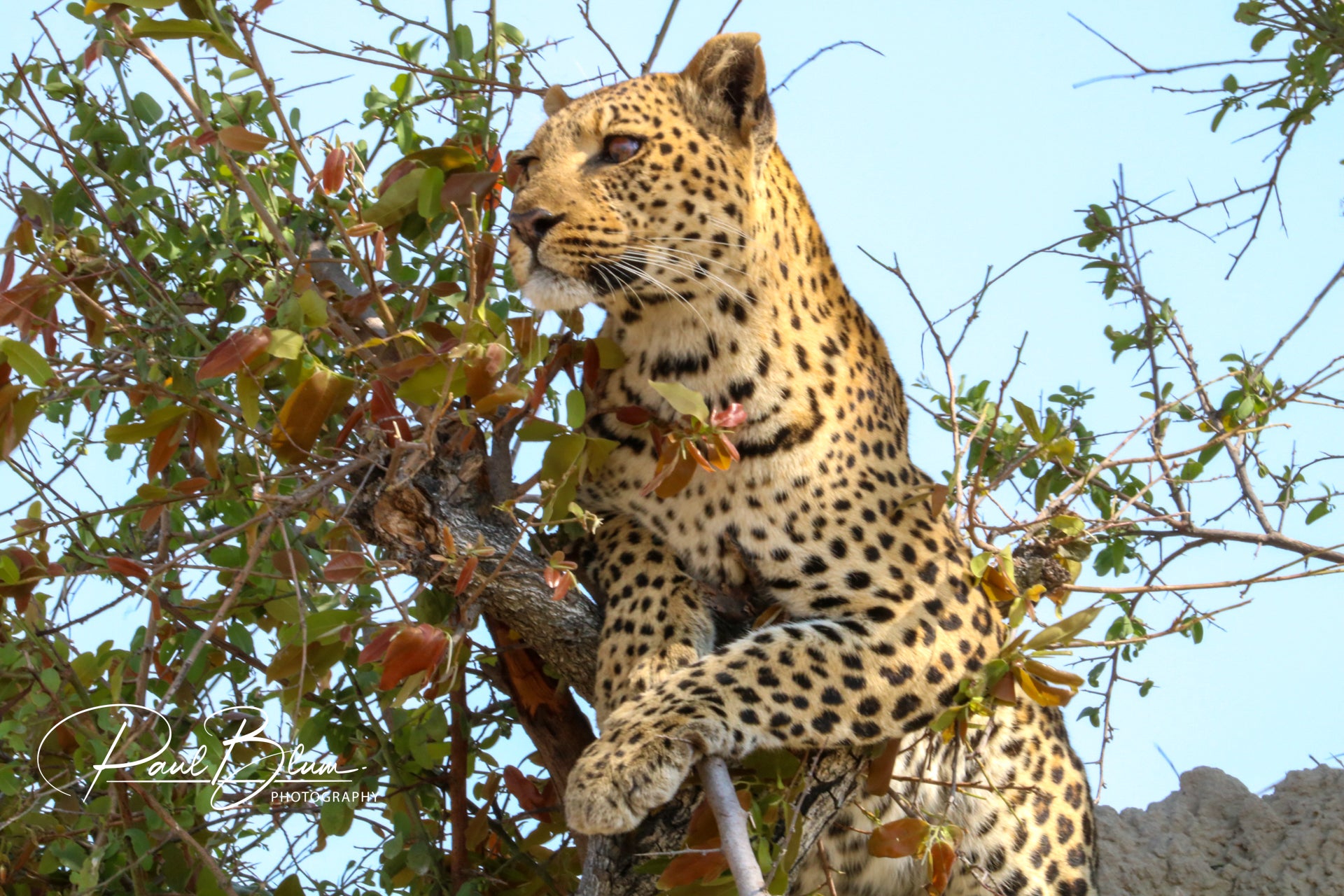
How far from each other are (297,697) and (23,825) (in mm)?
1258

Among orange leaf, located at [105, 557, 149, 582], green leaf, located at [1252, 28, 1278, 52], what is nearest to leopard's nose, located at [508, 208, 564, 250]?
orange leaf, located at [105, 557, 149, 582]

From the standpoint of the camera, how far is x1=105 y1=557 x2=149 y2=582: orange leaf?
4.04 meters

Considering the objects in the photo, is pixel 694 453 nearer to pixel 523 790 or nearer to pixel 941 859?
pixel 941 859

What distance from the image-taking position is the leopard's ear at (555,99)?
16.0 feet

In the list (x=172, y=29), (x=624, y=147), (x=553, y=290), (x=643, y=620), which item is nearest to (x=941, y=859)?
(x=643, y=620)

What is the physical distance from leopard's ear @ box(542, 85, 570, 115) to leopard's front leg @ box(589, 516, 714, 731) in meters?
1.42

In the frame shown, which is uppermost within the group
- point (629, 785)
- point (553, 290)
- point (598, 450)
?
point (553, 290)

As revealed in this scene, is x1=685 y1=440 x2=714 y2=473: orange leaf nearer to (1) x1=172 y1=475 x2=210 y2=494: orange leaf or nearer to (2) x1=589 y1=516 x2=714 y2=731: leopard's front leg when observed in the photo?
(2) x1=589 y1=516 x2=714 y2=731: leopard's front leg

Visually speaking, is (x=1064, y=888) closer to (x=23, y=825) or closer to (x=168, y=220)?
(x=23, y=825)

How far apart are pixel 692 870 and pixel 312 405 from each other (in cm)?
153

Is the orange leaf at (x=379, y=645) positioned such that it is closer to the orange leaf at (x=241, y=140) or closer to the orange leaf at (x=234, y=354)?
the orange leaf at (x=234, y=354)

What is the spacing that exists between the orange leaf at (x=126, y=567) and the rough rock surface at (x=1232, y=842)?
4640mm

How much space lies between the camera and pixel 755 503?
453 centimetres

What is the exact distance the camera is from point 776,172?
4.91 m
